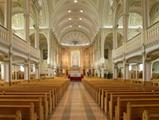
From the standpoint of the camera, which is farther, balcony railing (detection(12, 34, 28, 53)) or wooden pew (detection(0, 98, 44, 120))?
balcony railing (detection(12, 34, 28, 53))

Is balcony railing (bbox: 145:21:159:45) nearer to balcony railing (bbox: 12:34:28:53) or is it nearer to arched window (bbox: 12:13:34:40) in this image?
balcony railing (bbox: 12:34:28:53)

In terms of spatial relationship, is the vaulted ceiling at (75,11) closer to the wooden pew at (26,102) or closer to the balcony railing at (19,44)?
the balcony railing at (19,44)

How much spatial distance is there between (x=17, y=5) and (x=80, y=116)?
71.7 ft

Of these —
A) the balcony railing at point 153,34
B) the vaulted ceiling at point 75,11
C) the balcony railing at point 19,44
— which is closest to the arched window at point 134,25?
the vaulted ceiling at point 75,11

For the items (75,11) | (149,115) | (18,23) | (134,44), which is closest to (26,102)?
(149,115)

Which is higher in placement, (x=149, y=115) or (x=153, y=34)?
(x=153, y=34)

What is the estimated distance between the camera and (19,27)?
115ft

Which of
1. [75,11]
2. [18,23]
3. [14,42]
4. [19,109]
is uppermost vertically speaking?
[75,11]

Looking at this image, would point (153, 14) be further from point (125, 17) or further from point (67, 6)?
point (67, 6)

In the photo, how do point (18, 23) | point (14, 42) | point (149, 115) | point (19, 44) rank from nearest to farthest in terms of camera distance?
1. point (149, 115)
2. point (14, 42)
3. point (19, 44)
4. point (18, 23)

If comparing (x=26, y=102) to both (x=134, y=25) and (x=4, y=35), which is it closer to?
(x=4, y=35)

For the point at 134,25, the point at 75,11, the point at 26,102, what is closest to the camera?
the point at 26,102

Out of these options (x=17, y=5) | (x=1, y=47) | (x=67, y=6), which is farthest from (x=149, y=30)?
(x=67, y=6)

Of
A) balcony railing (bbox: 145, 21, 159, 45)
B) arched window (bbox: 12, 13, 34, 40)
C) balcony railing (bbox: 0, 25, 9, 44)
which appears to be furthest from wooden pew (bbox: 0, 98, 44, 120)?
arched window (bbox: 12, 13, 34, 40)
